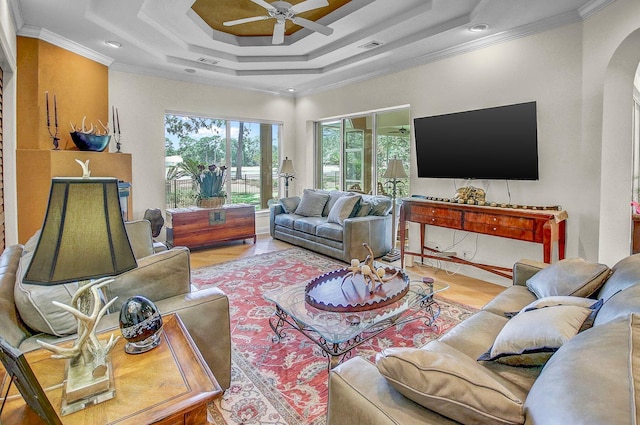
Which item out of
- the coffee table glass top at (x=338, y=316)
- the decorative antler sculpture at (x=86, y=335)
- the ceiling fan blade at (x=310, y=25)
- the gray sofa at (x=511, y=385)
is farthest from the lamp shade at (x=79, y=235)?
the ceiling fan blade at (x=310, y=25)

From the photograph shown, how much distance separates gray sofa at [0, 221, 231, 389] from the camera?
1.39m

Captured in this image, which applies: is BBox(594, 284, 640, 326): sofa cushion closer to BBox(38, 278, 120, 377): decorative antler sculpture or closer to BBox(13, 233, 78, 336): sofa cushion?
BBox(38, 278, 120, 377): decorative antler sculpture

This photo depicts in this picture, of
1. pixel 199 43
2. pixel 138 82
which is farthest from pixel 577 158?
pixel 138 82

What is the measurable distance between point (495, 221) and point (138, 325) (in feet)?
11.1

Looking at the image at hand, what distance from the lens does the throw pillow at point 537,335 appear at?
4.33 ft

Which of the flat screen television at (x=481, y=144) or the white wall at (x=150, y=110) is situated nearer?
the flat screen television at (x=481, y=144)

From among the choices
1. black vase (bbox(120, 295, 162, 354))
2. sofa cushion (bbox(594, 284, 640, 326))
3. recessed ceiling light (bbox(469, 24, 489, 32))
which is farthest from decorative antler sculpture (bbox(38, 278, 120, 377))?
recessed ceiling light (bbox(469, 24, 489, 32))

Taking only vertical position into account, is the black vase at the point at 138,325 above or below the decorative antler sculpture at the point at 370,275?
above

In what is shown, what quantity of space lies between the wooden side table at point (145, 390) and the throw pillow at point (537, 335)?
1103 millimetres

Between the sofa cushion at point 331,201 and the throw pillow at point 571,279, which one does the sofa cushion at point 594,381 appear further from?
the sofa cushion at point 331,201

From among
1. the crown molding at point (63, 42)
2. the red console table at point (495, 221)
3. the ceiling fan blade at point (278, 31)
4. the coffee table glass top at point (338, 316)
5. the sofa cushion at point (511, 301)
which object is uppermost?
the crown molding at point (63, 42)

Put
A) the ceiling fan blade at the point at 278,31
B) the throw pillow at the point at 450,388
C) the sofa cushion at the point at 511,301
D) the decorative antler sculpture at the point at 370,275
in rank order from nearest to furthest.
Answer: the throw pillow at the point at 450,388, the sofa cushion at the point at 511,301, the decorative antler sculpture at the point at 370,275, the ceiling fan blade at the point at 278,31

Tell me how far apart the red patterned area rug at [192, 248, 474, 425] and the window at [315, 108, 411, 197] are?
234 centimetres

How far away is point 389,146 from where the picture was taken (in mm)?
5547
